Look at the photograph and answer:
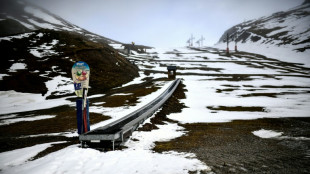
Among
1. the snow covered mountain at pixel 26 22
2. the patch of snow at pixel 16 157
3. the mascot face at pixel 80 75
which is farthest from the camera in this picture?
the snow covered mountain at pixel 26 22

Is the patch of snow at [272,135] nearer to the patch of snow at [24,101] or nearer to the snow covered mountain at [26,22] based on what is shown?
the patch of snow at [24,101]

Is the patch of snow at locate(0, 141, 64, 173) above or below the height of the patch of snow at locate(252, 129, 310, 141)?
below

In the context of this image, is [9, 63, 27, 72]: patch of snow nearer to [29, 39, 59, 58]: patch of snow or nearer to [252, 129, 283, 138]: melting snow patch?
[29, 39, 59, 58]: patch of snow

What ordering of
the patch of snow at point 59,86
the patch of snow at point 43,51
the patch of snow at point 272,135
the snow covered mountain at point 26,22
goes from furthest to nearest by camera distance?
the snow covered mountain at point 26,22 < the patch of snow at point 43,51 < the patch of snow at point 59,86 < the patch of snow at point 272,135

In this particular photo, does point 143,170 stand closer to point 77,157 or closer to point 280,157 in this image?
point 77,157

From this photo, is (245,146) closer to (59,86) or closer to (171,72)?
(59,86)

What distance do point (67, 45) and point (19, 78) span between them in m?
19.3

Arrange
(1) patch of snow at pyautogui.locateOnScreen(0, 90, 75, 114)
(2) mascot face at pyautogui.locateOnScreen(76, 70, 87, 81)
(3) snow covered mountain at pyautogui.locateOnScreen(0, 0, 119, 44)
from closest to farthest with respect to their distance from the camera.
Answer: (2) mascot face at pyautogui.locateOnScreen(76, 70, 87, 81) → (1) patch of snow at pyautogui.locateOnScreen(0, 90, 75, 114) → (3) snow covered mountain at pyautogui.locateOnScreen(0, 0, 119, 44)

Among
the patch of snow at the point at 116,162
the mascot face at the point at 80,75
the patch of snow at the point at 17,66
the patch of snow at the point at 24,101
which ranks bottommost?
the patch of snow at the point at 24,101

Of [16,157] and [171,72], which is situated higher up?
[171,72]

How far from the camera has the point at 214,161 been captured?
528 centimetres

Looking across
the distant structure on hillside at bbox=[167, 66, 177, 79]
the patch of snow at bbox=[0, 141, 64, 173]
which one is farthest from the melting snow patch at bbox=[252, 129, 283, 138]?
the distant structure on hillside at bbox=[167, 66, 177, 79]

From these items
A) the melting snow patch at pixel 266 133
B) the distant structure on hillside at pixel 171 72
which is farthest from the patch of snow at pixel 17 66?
the melting snow patch at pixel 266 133

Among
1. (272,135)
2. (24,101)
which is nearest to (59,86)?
(24,101)
